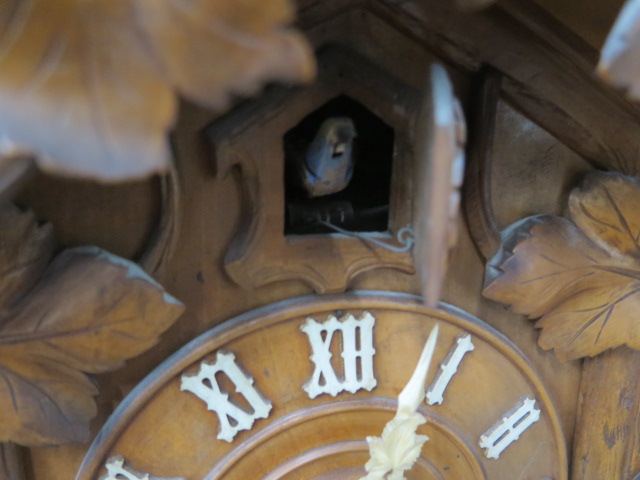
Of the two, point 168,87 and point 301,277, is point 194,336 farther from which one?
point 168,87

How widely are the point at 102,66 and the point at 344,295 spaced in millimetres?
455

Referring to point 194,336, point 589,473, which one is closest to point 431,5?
point 194,336

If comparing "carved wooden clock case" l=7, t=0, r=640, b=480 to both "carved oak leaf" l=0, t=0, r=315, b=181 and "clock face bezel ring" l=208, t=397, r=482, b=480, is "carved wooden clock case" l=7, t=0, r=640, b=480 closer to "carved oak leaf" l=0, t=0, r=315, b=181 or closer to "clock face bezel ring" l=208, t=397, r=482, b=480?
"clock face bezel ring" l=208, t=397, r=482, b=480

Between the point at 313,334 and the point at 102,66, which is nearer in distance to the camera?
the point at 102,66

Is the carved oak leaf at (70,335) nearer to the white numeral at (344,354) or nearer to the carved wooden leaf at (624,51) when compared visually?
the white numeral at (344,354)

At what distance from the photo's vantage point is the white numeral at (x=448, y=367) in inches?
33.2

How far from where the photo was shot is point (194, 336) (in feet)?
2.47

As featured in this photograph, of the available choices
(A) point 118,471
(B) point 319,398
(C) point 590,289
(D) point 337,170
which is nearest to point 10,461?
(A) point 118,471

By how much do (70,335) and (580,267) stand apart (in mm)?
630

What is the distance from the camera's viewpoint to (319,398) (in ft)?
2.65

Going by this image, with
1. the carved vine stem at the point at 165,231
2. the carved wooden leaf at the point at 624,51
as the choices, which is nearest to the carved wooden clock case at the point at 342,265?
the carved vine stem at the point at 165,231

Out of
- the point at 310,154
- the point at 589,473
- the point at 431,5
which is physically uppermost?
the point at 431,5

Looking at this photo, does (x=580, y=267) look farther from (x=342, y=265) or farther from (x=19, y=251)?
(x=19, y=251)

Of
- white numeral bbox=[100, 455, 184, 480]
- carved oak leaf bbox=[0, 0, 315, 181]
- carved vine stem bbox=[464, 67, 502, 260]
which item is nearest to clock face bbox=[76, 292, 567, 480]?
white numeral bbox=[100, 455, 184, 480]
